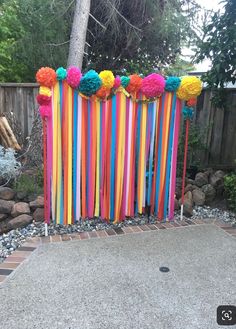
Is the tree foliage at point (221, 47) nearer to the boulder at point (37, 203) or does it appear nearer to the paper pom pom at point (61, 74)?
the paper pom pom at point (61, 74)

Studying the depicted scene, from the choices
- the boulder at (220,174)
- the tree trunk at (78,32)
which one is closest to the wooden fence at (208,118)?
the boulder at (220,174)

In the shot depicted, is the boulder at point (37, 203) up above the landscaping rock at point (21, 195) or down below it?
below

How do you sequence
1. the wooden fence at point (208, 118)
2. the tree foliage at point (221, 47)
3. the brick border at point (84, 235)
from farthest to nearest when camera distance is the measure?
the wooden fence at point (208, 118)
the tree foliage at point (221, 47)
the brick border at point (84, 235)

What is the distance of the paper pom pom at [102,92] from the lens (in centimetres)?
321

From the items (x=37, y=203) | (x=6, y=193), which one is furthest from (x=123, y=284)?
(x=6, y=193)

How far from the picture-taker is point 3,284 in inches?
95.2

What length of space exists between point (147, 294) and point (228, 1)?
3.73 m

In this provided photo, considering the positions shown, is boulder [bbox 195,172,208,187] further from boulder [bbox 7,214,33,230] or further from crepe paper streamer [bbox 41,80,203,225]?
boulder [bbox 7,214,33,230]

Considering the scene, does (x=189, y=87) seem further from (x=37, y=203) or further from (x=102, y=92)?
(x=37, y=203)

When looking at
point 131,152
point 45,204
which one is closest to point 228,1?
point 131,152

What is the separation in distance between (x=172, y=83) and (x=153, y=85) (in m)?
0.24

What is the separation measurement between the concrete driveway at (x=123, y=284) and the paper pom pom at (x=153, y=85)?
1.60 meters

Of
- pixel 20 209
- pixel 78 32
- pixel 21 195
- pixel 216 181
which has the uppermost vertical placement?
pixel 78 32

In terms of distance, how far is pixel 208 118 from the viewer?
17.0 feet
